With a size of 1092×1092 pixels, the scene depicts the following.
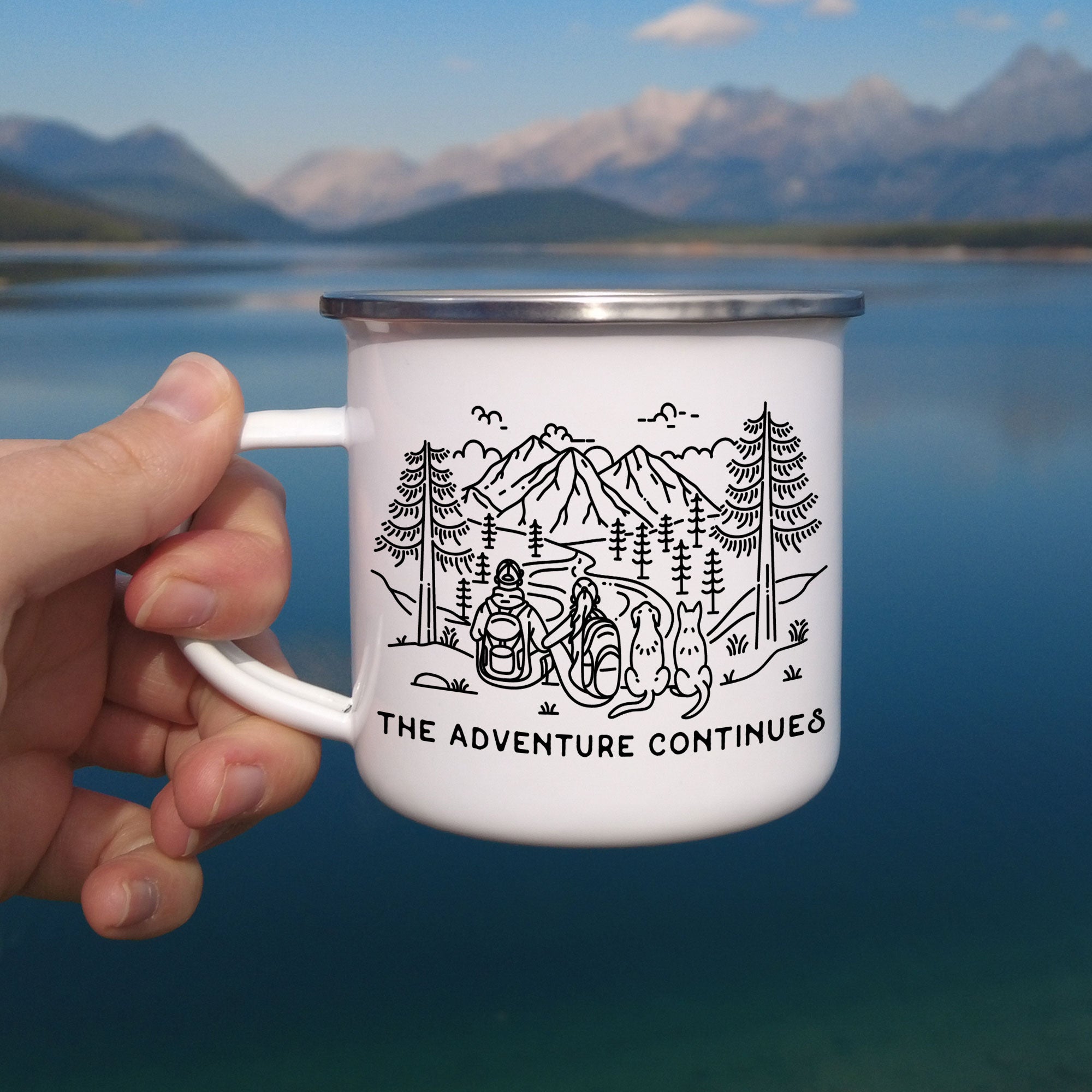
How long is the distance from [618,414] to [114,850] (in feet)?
3.13

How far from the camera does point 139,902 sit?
56.7 inches

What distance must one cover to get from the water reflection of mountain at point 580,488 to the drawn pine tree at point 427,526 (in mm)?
57

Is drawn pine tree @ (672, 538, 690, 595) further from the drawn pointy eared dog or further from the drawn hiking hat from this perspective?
the drawn hiking hat

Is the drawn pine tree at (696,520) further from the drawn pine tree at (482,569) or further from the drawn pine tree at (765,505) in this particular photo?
the drawn pine tree at (482,569)

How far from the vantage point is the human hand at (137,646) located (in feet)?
4.01

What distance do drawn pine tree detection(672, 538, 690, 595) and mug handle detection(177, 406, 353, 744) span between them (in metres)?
0.37

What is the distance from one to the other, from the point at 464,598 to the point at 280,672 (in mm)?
338

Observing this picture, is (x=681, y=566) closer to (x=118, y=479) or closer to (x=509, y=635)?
(x=509, y=635)

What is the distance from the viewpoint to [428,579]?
1.09 meters

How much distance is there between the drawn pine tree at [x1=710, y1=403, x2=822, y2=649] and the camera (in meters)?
1.05

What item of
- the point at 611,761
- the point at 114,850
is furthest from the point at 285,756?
the point at 611,761

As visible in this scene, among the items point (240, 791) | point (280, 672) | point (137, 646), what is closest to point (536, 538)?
point (280, 672)

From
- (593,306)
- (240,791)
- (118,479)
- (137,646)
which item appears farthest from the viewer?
(137,646)

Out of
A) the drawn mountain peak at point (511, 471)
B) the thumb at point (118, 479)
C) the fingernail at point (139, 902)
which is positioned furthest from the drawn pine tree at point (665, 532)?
the fingernail at point (139, 902)
